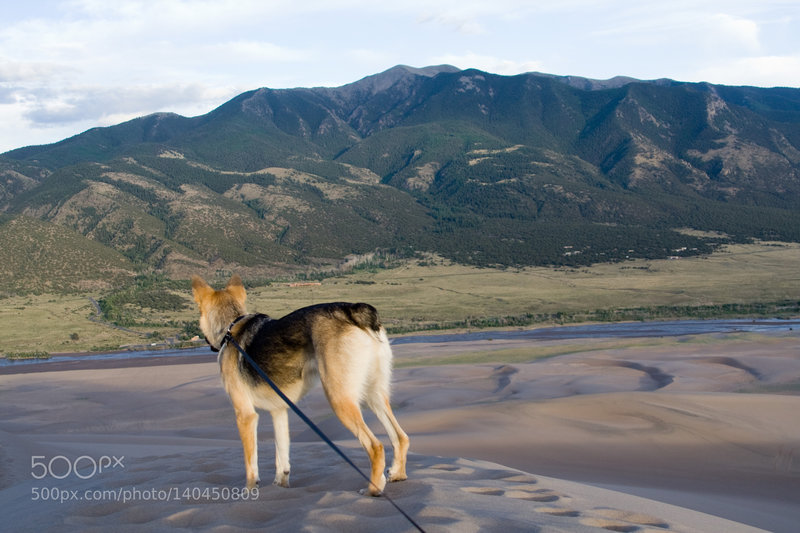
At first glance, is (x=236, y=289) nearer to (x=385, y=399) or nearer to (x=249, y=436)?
(x=249, y=436)

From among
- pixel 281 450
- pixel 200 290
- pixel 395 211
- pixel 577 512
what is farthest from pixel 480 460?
pixel 395 211

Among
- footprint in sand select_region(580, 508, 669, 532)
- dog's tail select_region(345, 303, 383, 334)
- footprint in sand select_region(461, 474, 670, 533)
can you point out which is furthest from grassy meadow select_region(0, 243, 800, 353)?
footprint in sand select_region(580, 508, 669, 532)

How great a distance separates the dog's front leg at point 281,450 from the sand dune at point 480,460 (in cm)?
21

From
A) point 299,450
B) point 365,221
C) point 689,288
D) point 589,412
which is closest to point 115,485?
point 299,450

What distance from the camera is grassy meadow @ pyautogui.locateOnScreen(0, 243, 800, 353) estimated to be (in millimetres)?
47406

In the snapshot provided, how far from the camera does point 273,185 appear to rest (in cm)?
14125

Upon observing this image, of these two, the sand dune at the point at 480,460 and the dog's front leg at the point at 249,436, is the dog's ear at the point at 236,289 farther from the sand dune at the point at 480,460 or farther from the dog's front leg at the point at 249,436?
the sand dune at the point at 480,460

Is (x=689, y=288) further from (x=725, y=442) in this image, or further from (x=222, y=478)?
(x=222, y=478)

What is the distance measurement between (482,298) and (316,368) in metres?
56.0

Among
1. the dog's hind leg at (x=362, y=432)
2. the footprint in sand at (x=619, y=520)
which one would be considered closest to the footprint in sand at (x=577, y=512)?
the footprint in sand at (x=619, y=520)

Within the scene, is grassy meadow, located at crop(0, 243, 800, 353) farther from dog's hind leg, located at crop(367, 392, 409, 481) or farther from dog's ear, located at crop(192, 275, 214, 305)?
dog's hind leg, located at crop(367, 392, 409, 481)

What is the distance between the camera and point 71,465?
8.69 m

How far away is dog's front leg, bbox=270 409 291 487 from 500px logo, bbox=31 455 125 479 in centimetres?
280

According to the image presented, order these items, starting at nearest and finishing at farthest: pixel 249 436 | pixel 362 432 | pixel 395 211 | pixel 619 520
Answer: pixel 619 520 < pixel 362 432 < pixel 249 436 < pixel 395 211
